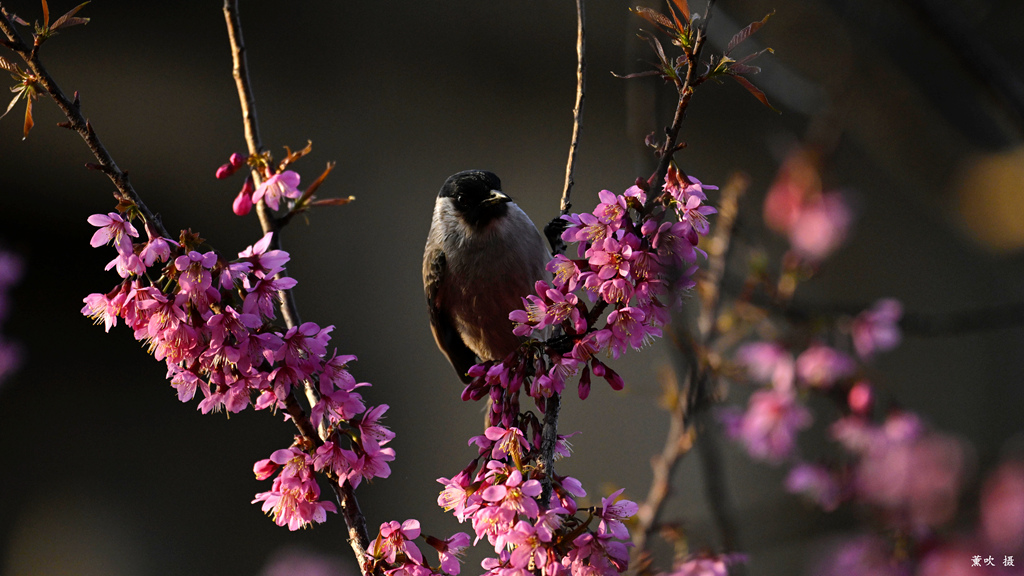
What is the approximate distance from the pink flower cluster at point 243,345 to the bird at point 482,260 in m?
0.65

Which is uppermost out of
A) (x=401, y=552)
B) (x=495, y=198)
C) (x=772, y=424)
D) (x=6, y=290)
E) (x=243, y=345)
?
(x=495, y=198)

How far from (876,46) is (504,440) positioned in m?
0.57

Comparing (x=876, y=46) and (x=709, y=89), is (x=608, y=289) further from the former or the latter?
(x=709, y=89)

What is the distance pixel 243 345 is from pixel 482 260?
0.78 m

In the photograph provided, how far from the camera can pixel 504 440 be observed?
674 millimetres

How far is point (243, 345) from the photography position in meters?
0.64

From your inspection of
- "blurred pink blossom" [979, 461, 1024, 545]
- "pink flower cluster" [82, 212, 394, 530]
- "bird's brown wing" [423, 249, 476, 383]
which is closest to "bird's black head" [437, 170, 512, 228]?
"bird's brown wing" [423, 249, 476, 383]

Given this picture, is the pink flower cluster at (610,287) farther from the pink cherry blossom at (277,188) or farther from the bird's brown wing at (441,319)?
the bird's brown wing at (441,319)

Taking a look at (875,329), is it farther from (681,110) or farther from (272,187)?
(272,187)

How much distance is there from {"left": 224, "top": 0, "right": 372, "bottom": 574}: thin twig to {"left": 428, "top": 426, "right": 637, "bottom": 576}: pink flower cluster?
100 millimetres

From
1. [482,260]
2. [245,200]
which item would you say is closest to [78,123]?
[245,200]

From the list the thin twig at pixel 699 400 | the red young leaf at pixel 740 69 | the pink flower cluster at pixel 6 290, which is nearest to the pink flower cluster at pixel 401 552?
the thin twig at pixel 699 400

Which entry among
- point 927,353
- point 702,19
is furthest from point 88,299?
point 927,353

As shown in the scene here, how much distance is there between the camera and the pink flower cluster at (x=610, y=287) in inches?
25.6
